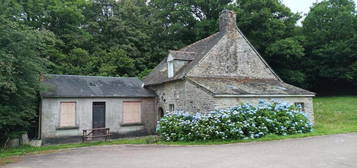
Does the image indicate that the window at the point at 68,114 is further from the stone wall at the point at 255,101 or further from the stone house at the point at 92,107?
the stone wall at the point at 255,101

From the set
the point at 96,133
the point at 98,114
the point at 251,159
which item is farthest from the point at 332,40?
the point at 251,159

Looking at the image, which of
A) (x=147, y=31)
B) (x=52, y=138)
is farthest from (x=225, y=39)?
(x=147, y=31)

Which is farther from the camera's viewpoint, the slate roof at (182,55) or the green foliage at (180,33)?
the green foliage at (180,33)

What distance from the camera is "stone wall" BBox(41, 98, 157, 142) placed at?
1495 centimetres

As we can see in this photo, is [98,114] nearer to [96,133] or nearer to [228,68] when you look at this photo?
[96,133]

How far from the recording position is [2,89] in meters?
12.2

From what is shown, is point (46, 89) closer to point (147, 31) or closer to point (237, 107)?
point (237, 107)

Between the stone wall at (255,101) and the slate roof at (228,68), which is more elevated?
the slate roof at (228,68)

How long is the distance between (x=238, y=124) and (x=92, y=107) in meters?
9.48

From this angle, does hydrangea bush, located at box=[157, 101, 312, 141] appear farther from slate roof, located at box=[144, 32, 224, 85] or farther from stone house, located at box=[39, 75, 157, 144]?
stone house, located at box=[39, 75, 157, 144]

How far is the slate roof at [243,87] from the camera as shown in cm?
1389

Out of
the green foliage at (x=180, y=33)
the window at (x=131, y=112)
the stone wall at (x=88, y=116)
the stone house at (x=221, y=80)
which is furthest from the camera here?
the green foliage at (x=180, y=33)

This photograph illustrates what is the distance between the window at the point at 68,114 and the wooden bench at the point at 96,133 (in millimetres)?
962

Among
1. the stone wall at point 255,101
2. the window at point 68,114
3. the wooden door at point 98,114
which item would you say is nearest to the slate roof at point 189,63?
the stone wall at point 255,101
